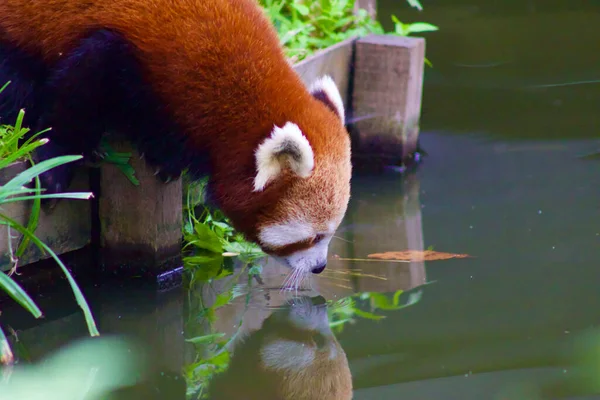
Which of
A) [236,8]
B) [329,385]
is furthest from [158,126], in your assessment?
[329,385]

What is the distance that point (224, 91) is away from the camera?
3.43m

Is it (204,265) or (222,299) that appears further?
(204,265)

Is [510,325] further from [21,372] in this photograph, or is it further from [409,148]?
[409,148]

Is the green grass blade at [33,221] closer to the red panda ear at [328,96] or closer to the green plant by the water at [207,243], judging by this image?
the green plant by the water at [207,243]

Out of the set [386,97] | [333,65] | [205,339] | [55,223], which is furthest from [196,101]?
[386,97]

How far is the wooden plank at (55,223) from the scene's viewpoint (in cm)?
343

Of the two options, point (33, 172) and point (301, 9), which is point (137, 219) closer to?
point (33, 172)

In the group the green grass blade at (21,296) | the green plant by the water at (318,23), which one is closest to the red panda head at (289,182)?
the green grass blade at (21,296)

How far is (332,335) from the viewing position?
346 centimetres

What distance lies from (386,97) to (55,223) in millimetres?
2472

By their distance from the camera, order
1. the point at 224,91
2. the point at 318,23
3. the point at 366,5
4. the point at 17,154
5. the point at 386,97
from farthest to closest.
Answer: the point at 366,5, the point at 318,23, the point at 386,97, the point at 224,91, the point at 17,154

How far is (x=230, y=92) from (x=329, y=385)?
1.17m

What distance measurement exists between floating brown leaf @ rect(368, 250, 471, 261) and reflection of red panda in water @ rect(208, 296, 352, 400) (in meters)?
0.64

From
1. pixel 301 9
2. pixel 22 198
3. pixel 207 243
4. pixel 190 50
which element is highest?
pixel 190 50
